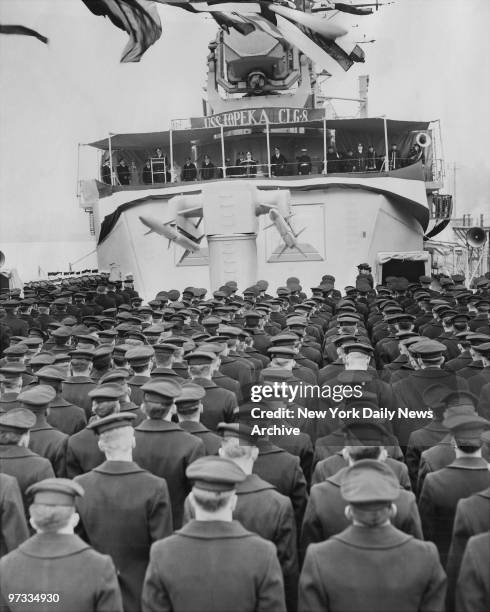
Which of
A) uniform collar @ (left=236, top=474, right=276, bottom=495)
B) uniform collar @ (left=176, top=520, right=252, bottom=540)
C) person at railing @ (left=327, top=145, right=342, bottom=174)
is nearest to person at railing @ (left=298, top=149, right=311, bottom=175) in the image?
person at railing @ (left=327, top=145, right=342, bottom=174)

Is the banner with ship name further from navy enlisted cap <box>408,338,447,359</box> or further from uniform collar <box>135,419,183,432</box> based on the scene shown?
uniform collar <box>135,419,183,432</box>

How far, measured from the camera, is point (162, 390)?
13.6 ft

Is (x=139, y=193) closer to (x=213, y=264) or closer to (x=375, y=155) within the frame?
(x=213, y=264)

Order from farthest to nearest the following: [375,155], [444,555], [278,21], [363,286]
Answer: [375,155] → [278,21] → [363,286] → [444,555]

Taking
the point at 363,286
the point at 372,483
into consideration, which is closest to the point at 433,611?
the point at 372,483

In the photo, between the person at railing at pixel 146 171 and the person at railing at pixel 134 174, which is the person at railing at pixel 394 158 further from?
the person at railing at pixel 134 174

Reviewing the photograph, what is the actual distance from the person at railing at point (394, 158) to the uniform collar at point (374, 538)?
1784 cm

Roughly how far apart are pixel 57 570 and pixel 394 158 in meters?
18.1

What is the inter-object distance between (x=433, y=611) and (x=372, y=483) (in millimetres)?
453

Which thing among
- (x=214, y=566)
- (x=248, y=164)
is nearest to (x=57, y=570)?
(x=214, y=566)

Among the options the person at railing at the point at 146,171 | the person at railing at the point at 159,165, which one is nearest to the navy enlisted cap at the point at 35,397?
the person at railing at the point at 159,165

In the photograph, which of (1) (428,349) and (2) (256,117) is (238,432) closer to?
(1) (428,349)

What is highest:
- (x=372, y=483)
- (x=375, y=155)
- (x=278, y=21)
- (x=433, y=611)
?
(x=278, y=21)

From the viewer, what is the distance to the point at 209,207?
14438 mm
